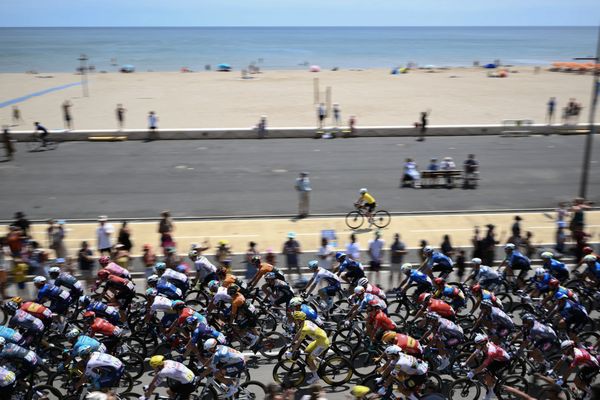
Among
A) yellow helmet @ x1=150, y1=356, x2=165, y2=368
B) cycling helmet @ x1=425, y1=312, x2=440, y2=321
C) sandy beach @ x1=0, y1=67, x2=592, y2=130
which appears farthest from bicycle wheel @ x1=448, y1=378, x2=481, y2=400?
sandy beach @ x1=0, y1=67, x2=592, y2=130

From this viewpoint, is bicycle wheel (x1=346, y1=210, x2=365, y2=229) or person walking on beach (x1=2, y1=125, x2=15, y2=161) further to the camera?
person walking on beach (x1=2, y1=125, x2=15, y2=161)

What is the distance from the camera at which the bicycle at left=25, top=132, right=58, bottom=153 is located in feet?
94.6

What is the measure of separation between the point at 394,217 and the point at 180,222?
7.52 m

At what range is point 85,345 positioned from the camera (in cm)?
897

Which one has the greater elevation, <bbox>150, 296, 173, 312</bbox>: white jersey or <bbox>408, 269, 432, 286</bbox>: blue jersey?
<bbox>150, 296, 173, 312</bbox>: white jersey

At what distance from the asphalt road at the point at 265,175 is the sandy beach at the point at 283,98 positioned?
25.6ft

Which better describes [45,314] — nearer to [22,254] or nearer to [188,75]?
[22,254]

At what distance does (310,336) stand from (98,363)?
3.53 meters

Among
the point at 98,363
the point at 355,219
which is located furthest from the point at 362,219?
the point at 98,363

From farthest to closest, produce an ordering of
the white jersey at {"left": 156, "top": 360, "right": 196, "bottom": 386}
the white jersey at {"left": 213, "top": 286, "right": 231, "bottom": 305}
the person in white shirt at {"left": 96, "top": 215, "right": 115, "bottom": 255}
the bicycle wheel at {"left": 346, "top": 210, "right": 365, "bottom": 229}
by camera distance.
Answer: the bicycle wheel at {"left": 346, "top": 210, "right": 365, "bottom": 229}
the person in white shirt at {"left": 96, "top": 215, "right": 115, "bottom": 255}
the white jersey at {"left": 213, "top": 286, "right": 231, "bottom": 305}
the white jersey at {"left": 156, "top": 360, "right": 196, "bottom": 386}

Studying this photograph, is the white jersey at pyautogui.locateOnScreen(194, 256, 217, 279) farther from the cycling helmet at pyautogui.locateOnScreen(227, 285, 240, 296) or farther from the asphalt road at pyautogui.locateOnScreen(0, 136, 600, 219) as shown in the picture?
the asphalt road at pyautogui.locateOnScreen(0, 136, 600, 219)

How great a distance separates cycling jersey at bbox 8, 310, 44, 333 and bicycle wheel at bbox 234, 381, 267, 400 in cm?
386

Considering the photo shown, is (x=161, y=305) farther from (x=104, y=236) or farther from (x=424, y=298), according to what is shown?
(x=104, y=236)

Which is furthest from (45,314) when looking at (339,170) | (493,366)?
(339,170)
